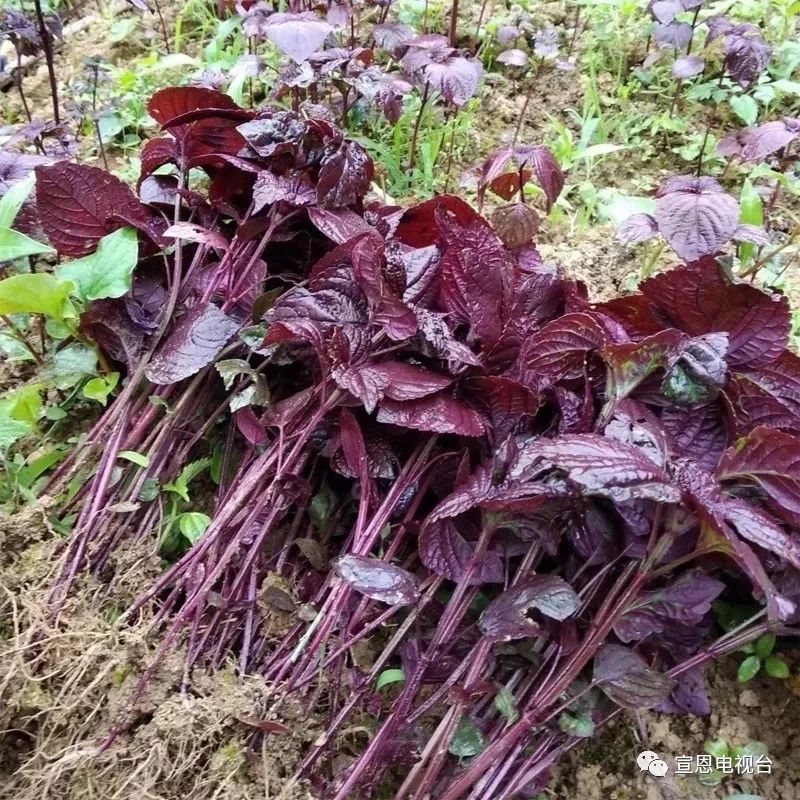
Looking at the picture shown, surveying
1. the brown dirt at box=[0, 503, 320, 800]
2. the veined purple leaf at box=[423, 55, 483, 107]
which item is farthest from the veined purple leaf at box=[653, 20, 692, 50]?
the brown dirt at box=[0, 503, 320, 800]

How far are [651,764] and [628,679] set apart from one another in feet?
0.61

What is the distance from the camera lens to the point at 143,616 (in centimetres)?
102

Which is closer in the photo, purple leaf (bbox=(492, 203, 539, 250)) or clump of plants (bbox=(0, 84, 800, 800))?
clump of plants (bbox=(0, 84, 800, 800))

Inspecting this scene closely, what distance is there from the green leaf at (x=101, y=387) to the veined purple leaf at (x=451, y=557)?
2.02 ft

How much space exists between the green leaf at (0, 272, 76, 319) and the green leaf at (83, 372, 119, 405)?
123mm

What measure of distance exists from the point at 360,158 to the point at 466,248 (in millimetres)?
280

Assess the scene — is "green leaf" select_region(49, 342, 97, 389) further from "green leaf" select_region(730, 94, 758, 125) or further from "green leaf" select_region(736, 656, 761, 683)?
"green leaf" select_region(730, 94, 758, 125)

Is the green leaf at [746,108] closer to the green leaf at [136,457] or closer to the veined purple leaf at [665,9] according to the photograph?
the veined purple leaf at [665,9]

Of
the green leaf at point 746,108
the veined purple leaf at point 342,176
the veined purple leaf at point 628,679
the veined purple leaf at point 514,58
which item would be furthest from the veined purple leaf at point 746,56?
the veined purple leaf at point 628,679

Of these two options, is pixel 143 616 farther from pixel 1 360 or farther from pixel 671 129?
pixel 671 129

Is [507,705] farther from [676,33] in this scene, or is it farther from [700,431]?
[676,33]

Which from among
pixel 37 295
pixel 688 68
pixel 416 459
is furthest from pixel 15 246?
pixel 688 68

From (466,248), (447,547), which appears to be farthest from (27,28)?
(447,547)

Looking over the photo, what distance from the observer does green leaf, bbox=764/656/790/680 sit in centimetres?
104
